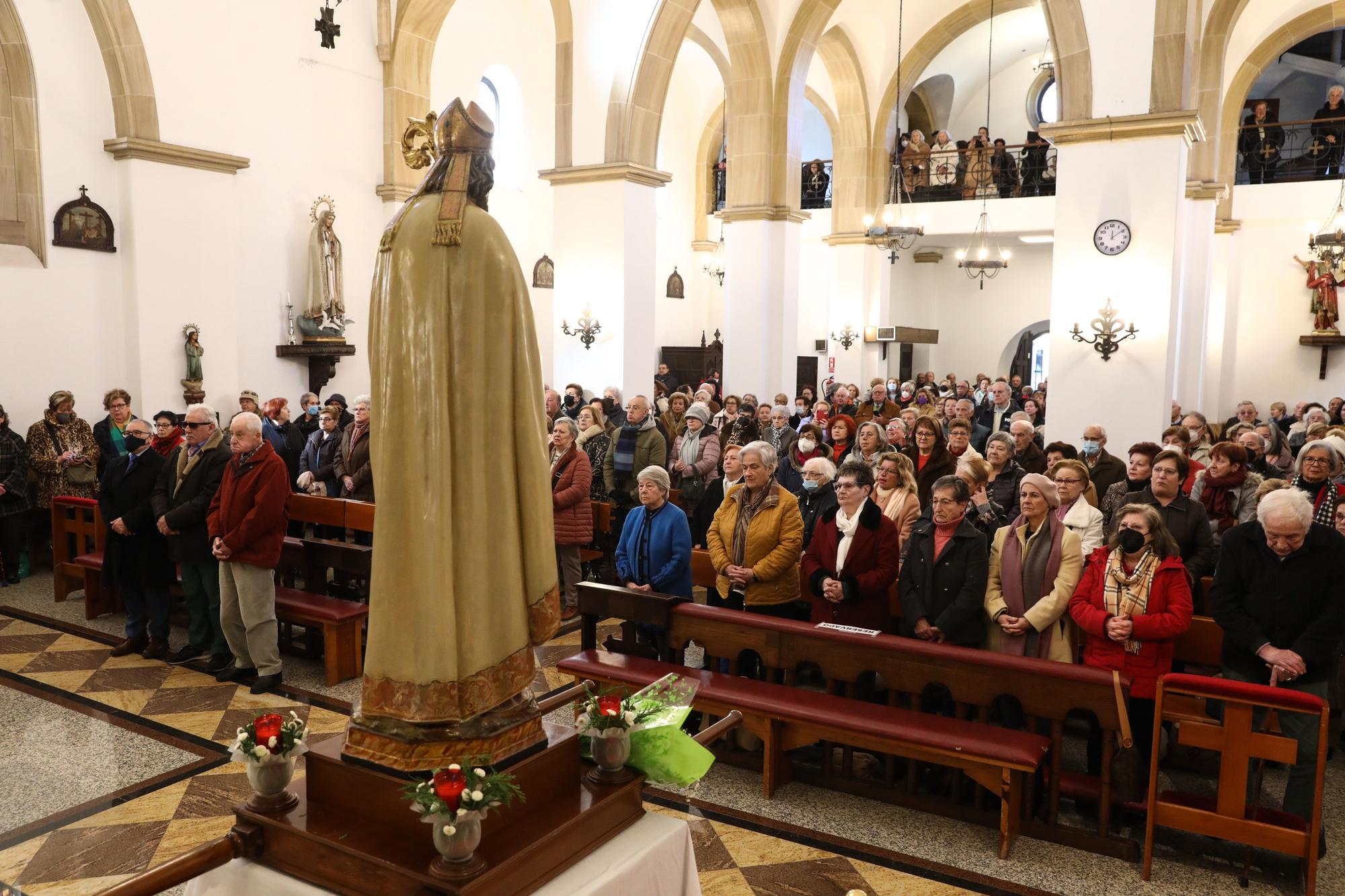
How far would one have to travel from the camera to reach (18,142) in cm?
963

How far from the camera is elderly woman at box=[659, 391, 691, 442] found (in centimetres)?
1104

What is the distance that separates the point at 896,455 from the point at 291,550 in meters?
4.14

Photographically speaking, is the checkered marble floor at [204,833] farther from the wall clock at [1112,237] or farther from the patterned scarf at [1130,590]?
the wall clock at [1112,237]

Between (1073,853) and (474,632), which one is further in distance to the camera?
(1073,853)

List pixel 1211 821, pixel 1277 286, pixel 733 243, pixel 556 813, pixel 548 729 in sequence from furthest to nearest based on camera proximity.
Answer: pixel 1277 286 → pixel 733 243 → pixel 1211 821 → pixel 548 729 → pixel 556 813

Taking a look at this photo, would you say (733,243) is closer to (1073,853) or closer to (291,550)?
(291,550)

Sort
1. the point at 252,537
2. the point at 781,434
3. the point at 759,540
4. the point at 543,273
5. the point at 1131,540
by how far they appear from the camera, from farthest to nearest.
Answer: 1. the point at 543,273
2. the point at 781,434
3. the point at 252,537
4. the point at 759,540
5. the point at 1131,540

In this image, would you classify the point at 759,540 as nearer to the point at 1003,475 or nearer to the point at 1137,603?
the point at 1137,603

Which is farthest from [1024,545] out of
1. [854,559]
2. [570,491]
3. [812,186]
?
[812,186]

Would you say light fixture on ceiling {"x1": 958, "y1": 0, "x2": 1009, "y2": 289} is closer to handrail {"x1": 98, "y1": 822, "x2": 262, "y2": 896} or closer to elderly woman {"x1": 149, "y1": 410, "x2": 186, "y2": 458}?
elderly woman {"x1": 149, "y1": 410, "x2": 186, "y2": 458}

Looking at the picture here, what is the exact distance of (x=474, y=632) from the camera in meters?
2.34

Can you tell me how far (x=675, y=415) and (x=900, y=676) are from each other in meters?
6.92

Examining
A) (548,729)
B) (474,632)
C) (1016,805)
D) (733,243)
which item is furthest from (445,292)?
(733,243)

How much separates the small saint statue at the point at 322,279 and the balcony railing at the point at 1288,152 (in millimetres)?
16234
